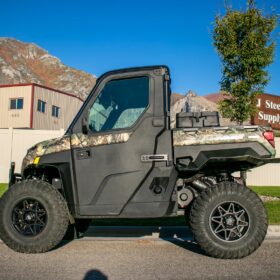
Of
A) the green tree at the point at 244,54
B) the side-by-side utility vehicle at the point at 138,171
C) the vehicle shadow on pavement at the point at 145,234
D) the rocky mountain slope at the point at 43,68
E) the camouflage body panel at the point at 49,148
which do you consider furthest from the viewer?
the rocky mountain slope at the point at 43,68

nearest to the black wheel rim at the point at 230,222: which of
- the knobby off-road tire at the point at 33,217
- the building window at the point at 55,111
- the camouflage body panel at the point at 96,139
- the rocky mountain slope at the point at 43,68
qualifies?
the camouflage body panel at the point at 96,139

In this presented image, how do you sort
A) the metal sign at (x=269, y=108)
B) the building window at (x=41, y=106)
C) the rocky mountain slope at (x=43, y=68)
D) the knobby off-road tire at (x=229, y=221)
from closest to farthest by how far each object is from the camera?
1. the knobby off-road tire at (x=229, y=221)
2. the metal sign at (x=269, y=108)
3. the building window at (x=41, y=106)
4. the rocky mountain slope at (x=43, y=68)

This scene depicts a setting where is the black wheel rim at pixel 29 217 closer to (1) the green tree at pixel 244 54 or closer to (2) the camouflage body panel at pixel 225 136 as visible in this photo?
(2) the camouflage body panel at pixel 225 136

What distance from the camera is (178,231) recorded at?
259 inches

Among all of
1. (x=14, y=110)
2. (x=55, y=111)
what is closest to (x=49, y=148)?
(x=14, y=110)

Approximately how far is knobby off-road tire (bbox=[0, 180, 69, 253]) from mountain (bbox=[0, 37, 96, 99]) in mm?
103808

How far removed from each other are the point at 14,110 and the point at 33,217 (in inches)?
1484

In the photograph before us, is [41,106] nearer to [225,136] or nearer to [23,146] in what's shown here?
[23,146]

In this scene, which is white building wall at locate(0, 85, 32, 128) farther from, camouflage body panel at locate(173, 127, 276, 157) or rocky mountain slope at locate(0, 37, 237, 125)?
rocky mountain slope at locate(0, 37, 237, 125)

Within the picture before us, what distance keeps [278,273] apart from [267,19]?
45.7ft

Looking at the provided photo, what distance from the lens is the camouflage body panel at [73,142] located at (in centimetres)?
504

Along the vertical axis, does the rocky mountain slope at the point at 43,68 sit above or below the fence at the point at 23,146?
above

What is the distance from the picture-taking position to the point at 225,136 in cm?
490

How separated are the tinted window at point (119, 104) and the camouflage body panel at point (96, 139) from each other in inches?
5.4
